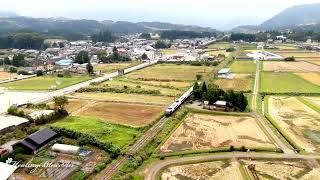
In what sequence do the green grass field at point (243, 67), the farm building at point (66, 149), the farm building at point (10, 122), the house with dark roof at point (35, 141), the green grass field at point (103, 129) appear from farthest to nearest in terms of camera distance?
1. the green grass field at point (243, 67)
2. the farm building at point (10, 122)
3. the green grass field at point (103, 129)
4. the house with dark roof at point (35, 141)
5. the farm building at point (66, 149)

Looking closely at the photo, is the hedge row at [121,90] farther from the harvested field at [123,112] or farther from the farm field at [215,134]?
the farm field at [215,134]

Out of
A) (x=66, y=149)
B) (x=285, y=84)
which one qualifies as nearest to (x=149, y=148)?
(x=66, y=149)

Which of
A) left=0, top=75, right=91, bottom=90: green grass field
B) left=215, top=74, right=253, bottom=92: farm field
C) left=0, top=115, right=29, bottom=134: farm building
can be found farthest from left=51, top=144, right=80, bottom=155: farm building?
left=215, top=74, right=253, bottom=92: farm field

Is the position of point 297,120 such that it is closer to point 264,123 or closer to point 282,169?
point 264,123

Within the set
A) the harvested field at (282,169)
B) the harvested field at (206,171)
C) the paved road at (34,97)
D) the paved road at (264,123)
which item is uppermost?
the paved road at (34,97)

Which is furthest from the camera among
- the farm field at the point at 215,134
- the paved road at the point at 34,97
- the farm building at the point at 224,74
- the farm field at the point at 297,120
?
the farm building at the point at 224,74

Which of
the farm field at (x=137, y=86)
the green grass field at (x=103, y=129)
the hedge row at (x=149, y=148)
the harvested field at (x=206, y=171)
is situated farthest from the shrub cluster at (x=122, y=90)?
the harvested field at (x=206, y=171)

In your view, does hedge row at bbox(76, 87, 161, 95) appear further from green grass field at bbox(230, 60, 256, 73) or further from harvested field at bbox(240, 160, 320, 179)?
harvested field at bbox(240, 160, 320, 179)
